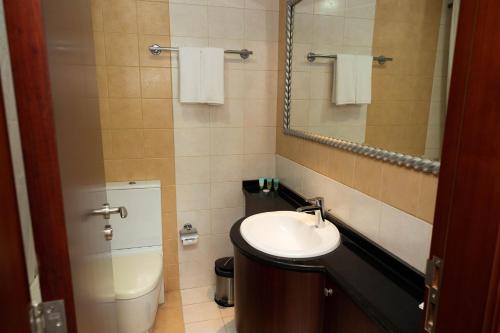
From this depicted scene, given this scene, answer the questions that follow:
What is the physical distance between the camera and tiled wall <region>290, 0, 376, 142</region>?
1439 millimetres

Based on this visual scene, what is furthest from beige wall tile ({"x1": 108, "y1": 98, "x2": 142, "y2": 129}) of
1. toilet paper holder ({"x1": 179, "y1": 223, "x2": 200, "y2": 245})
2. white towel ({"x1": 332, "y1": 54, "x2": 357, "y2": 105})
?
white towel ({"x1": 332, "y1": 54, "x2": 357, "y2": 105})

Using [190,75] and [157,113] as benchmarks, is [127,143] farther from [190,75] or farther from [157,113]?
[190,75]

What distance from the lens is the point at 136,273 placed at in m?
1.90

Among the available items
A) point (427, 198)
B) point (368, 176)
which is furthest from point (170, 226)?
point (427, 198)

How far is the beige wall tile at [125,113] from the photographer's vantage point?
209cm

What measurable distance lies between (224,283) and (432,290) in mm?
1891

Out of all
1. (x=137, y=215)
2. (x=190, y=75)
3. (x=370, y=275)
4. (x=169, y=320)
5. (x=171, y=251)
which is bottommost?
(x=169, y=320)

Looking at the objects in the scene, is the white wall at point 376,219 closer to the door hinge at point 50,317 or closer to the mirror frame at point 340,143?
the mirror frame at point 340,143

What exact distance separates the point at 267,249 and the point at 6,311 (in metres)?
0.96

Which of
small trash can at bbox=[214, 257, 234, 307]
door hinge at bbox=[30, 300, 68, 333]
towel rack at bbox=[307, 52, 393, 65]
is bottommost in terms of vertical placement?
small trash can at bbox=[214, 257, 234, 307]

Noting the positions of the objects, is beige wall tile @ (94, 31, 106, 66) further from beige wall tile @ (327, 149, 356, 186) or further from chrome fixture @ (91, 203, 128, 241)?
beige wall tile @ (327, 149, 356, 186)

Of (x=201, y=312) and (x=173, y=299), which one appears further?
(x=173, y=299)

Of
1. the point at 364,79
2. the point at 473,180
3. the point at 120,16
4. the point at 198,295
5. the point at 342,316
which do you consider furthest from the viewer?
the point at 198,295

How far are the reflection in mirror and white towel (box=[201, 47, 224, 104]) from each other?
514 mm
